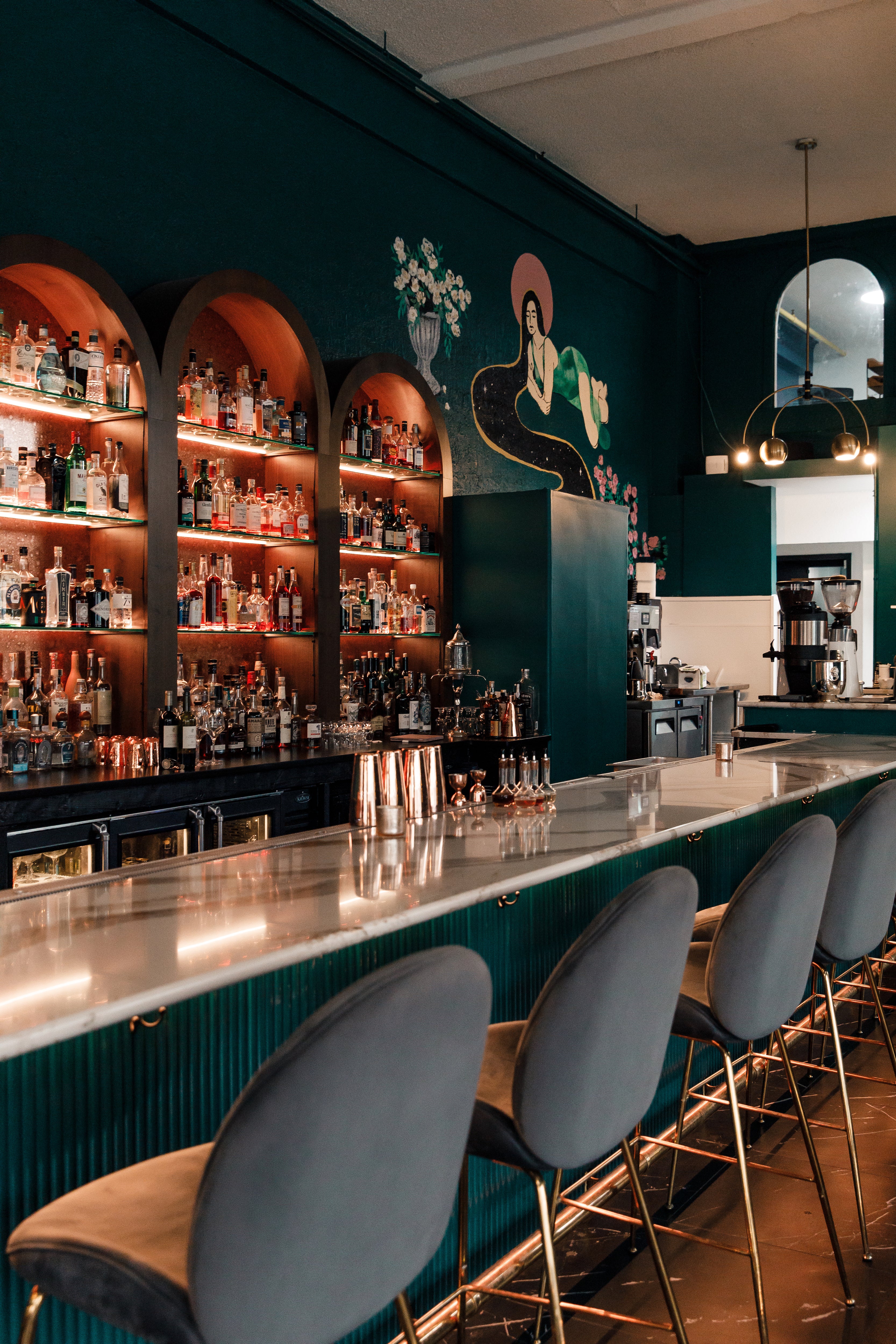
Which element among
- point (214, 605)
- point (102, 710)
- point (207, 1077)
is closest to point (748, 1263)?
point (207, 1077)

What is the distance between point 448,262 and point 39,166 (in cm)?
279

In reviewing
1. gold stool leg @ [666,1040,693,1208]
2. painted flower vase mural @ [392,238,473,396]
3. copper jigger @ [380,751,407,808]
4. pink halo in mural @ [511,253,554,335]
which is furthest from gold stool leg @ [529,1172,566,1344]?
pink halo in mural @ [511,253,554,335]

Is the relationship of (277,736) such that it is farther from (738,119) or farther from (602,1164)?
(738,119)

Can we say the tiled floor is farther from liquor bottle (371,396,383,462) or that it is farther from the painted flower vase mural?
the painted flower vase mural

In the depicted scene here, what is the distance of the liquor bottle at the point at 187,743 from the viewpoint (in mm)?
4078

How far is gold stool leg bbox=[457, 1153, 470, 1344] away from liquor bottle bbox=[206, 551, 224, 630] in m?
2.73

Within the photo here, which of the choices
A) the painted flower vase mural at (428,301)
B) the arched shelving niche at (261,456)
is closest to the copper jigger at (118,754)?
the arched shelving niche at (261,456)

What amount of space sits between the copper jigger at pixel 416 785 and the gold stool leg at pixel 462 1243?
Result: 72 centimetres

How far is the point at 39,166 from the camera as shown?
4074 millimetres

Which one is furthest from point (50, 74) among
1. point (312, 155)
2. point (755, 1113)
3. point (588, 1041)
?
point (755, 1113)

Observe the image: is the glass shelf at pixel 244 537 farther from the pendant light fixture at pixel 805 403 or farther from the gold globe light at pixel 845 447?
the gold globe light at pixel 845 447

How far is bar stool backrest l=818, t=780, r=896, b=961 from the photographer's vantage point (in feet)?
9.24

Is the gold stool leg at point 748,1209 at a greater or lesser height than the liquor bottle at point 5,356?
lesser

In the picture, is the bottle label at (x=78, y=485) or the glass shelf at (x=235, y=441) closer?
the bottle label at (x=78, y=485)
